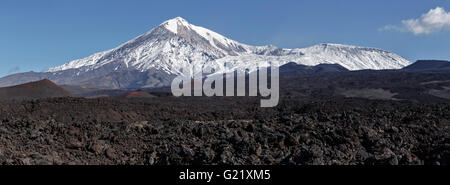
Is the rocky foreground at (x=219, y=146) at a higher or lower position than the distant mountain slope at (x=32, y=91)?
lower

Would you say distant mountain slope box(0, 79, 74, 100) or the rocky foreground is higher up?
distant mountain slope box(0, 79, 74, 100)

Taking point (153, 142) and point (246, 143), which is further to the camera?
point (153, 142)

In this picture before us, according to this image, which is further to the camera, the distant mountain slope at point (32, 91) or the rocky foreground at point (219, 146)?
the distant mountain slope at point (32, 91)

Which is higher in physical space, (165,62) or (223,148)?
(165,62)

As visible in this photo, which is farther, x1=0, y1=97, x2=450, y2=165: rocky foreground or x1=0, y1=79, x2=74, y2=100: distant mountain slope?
x1=0, y1=79, x2=74, y2=100: distant mountain slope
